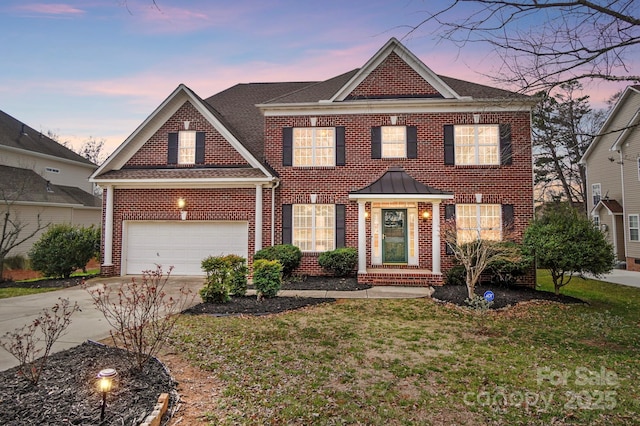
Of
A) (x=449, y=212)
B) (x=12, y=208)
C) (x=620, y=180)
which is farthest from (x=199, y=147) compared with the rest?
(x=620, y=180)

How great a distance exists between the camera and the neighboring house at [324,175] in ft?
38.8

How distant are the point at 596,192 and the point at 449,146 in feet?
49.8

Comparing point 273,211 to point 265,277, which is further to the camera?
point 273,211

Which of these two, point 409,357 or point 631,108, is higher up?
point 631,108

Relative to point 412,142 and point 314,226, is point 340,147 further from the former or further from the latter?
point 314,226

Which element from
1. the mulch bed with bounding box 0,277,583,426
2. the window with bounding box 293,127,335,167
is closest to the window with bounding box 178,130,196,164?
the window with bounding box 293,127,335,167

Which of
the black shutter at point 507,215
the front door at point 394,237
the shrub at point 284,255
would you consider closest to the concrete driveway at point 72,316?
the shrub at point 284,255

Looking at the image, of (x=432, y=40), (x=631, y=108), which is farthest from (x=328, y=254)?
(x=631, y=108)

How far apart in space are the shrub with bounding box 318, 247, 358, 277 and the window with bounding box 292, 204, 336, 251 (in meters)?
0.71

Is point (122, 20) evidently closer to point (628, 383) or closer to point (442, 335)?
point (442, 335)

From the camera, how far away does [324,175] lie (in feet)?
40.4

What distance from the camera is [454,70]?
452cm

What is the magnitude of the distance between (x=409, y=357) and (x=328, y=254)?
6.62 metres

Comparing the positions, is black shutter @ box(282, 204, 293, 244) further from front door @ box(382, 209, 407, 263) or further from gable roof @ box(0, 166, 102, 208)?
gable roof @ box(0, 166, 102, 208)
